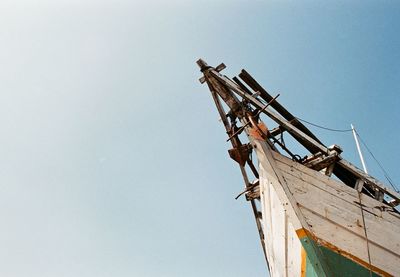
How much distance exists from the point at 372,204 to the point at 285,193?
59.7 inches

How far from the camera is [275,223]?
549 cm

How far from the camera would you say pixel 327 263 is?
13.9ft

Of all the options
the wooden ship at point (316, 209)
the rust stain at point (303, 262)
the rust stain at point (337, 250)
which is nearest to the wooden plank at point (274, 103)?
the wooden ship at point (316, 209)

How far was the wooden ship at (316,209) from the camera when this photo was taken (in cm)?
436

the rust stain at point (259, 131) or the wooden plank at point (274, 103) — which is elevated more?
the wooden plank at point (274, 103)

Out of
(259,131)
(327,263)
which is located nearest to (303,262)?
(327,263)

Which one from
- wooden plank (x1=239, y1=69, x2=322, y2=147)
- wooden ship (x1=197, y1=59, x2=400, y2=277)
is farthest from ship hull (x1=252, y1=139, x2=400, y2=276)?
wooden plank (x1=239, y1=69, x2=322, y2=147)

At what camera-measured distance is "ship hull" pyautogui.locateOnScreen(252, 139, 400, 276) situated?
4.32m

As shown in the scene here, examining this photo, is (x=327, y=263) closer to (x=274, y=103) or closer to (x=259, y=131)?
(x=259, y=131)

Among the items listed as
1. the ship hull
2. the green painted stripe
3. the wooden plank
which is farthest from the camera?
the wooden plank

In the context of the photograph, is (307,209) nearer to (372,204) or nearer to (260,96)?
(372,204)

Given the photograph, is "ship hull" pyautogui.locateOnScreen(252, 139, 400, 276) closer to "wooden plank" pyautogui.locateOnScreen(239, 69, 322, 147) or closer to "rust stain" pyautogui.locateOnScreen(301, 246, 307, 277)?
"rust stain" pyautogui.locateOnScreen(301, 246, 307, 277)

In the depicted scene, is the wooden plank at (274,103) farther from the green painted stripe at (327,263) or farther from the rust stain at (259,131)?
the green painted stripe at (327,263)

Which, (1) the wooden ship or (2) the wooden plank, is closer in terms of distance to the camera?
(1) the wooden ship
